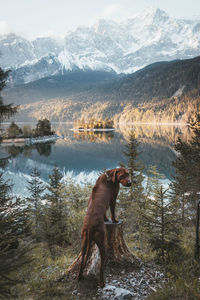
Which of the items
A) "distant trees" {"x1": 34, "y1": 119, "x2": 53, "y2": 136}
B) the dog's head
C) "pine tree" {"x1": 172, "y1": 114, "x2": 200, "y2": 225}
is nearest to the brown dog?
the dog's head

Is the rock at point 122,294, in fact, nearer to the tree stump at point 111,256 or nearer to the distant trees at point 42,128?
the tree stump at point 111,256

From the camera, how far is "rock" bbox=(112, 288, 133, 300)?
17.2 ft

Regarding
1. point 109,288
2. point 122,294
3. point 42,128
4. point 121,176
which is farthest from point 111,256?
point 42,128

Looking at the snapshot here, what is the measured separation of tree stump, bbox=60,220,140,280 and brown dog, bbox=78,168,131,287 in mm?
373

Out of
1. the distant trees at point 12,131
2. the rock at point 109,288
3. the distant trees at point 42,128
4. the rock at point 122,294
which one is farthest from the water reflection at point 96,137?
the rock at point 122,294

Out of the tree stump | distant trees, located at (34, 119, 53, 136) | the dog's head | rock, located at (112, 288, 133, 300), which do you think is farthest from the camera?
distant trees, located at (34, 119, 53, 136)

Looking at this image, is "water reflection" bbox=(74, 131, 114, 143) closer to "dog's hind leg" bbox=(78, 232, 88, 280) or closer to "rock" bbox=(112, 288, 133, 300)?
"dog's hind leg" bbox=(78, 232, 88, 280)

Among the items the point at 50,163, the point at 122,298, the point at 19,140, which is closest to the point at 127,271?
the point at 122,298

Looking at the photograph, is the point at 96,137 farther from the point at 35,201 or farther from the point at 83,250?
the point at 83,250

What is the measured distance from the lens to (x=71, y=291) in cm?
561

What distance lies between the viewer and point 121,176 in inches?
227

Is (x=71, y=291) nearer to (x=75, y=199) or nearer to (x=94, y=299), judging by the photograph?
(x=94, y=299)

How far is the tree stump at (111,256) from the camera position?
6141mm

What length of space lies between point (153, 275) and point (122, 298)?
1.60 metres
